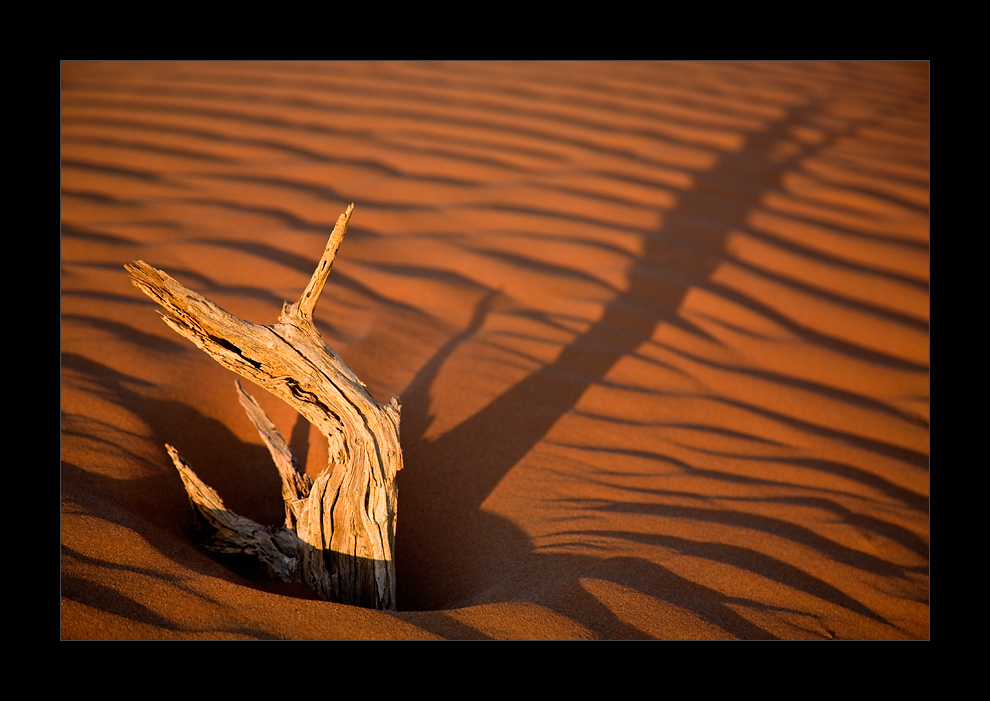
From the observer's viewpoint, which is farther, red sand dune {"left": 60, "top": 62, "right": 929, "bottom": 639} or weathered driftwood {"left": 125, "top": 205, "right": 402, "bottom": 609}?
red sand dune {"left": 60, "top": 62, "right": 929, "bottom": 639}

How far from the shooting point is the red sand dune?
162 cm

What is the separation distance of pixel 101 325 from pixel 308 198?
4.34 ft

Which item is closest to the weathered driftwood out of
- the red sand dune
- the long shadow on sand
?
the red sand dune

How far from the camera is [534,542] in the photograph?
1.77 meters

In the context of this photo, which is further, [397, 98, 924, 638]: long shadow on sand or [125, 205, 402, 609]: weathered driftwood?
[397, 98, 924, 638]: long shadow on sand

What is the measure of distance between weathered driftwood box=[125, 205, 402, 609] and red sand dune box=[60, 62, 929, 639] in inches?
3.7

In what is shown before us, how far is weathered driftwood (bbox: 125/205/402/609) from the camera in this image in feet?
4.78

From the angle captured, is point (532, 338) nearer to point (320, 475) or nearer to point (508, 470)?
point (508, 470)

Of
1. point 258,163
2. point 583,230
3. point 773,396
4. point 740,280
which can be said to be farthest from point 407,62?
point 773,396

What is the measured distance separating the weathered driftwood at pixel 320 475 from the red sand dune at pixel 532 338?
0.09m

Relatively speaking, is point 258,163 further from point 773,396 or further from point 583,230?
point 773,396

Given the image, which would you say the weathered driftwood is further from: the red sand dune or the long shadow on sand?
the long shadow on sand

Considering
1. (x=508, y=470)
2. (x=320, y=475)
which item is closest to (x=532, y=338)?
(x=508, y=470)

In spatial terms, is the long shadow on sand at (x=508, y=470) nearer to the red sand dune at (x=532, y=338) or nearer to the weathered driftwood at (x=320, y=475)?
the red sand dune at (x=532, y=338)
